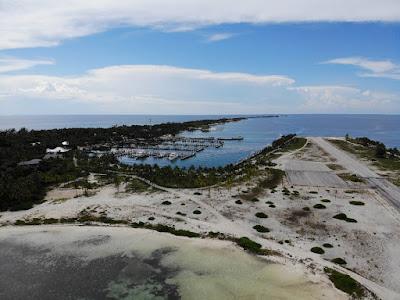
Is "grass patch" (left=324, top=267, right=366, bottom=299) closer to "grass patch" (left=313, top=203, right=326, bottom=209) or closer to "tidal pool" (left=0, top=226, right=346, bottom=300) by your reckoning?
"tidal pool" (left=0, top=226, right=346, bottom=300)

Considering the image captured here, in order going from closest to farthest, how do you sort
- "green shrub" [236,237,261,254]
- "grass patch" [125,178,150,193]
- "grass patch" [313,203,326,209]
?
"green shrub" [236,237,261,254] < "grass patch" [313,203,326,209] < "grass patch" [125,178,150,193]

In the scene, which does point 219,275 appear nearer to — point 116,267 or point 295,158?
point 116,267

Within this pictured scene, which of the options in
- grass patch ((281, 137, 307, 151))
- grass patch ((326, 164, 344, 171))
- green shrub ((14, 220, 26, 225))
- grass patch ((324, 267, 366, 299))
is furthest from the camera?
grass patch ((281, 137, 307, 151))

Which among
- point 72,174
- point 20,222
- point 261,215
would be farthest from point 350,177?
point 20,222

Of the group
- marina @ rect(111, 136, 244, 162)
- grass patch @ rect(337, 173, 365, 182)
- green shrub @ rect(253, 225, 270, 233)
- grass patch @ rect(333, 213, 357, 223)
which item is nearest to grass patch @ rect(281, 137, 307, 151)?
marina @ rect(111, 136, 244, 162)

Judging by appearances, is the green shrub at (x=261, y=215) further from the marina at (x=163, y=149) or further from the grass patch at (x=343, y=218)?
the marina at (x=163, y=149)

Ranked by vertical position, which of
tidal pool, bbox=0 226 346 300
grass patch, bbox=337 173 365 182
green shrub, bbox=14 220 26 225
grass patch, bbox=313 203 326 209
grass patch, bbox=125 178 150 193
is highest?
grass patch, bbox=337 173 365 182

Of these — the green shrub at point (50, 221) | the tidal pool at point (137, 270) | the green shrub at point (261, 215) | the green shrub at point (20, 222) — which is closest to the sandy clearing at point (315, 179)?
the green shrub at point (261, 215)

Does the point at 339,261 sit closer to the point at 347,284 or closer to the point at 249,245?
the point at 347,284
